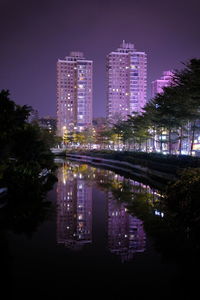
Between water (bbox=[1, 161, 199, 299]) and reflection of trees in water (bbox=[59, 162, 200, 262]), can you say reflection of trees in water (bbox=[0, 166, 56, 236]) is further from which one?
reflection of trees in water (bbox=[59, 162, 200, 262])

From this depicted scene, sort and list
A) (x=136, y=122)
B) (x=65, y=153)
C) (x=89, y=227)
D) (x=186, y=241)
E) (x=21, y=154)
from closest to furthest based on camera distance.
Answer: (x=186, y=241)
(x=89, y=227)
(x=21, y=154)
(x=136, y=122)
(x=65, y=153)

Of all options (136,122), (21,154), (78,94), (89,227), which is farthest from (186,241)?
(78,94)

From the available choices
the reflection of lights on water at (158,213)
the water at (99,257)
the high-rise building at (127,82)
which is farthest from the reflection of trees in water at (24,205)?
the high-rise building at (127,82)

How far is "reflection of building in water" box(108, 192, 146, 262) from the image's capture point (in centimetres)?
827

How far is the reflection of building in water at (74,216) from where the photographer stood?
9320 millimetres

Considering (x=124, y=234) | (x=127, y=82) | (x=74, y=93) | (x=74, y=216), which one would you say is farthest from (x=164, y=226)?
(x=127, y=82)

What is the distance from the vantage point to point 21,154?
23484 mm

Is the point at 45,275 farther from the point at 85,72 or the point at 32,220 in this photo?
the point at 85,72

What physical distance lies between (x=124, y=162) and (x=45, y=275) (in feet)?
113

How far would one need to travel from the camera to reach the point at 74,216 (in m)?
12.4

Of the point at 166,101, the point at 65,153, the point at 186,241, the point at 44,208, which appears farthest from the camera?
the point at 65,153

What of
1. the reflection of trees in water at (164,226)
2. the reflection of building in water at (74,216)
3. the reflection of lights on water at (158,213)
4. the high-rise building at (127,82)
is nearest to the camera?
the reflection of trees in water at (164,226)

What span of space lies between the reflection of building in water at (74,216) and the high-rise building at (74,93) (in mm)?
Result: 172419

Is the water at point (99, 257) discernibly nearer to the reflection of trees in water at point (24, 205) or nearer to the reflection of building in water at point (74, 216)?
the reflection of building in water at point (74, 216)
